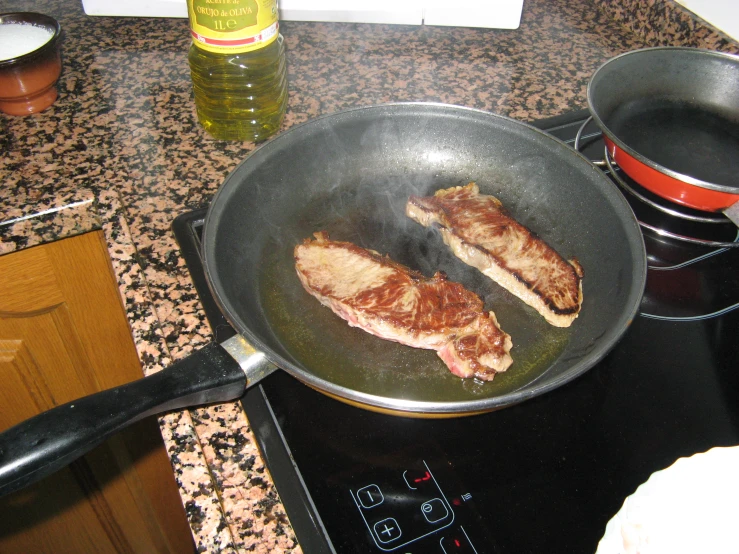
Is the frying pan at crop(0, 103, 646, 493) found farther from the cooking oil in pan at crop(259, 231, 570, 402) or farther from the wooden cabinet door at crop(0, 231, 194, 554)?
the wooden cabinet door at crop(0, 231, 194, 554)

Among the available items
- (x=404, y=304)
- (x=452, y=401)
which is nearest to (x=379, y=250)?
(x=404, y=304)

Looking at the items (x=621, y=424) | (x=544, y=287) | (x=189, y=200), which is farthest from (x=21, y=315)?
(x=621, y=424)

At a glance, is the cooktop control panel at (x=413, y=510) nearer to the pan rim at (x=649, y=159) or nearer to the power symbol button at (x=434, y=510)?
the power symbol button at (x=434, y=510)

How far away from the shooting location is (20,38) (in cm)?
118

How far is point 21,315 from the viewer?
1.10 metres

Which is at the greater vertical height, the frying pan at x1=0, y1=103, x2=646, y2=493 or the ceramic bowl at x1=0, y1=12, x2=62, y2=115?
the ceramic bowl at x1=0, y1=12, x2=62, y2=115

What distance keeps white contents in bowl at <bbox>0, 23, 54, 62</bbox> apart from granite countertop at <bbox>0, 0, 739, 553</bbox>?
0.40 ft

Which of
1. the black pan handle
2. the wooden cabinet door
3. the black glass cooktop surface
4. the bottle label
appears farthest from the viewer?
the wooden cabinet door

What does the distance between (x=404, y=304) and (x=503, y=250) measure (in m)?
0.22

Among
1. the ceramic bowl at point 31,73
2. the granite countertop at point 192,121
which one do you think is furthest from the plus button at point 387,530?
the ceramic bowl at point 31,73

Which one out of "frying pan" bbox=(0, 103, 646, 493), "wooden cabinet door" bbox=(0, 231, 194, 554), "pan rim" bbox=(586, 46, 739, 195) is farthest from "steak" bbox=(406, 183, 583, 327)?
"wooden cabinet door" bbox=(0, 231, 194, 554)

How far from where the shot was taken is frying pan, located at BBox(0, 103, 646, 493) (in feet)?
2.17

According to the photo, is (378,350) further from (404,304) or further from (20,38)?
(20,38)

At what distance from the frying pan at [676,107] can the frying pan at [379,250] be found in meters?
0.18
